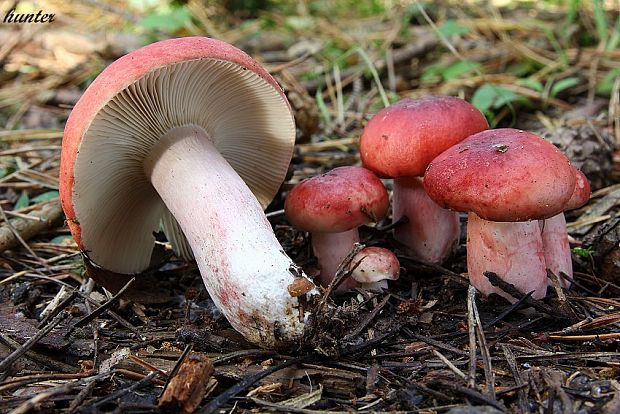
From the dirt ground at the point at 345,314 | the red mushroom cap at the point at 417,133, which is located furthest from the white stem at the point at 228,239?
the red mushroom cap at the point at 417,133

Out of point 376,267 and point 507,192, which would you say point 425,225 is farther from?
point 507,192

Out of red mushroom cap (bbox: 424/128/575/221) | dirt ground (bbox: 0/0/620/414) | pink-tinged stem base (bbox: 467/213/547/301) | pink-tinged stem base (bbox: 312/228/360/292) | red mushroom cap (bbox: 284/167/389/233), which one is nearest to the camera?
dirt ground (bbox: 0/0/620/414)

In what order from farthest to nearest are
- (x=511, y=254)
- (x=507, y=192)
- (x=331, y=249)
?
(x=331, y=249), (x=511, y=254), (x=507, y=192)

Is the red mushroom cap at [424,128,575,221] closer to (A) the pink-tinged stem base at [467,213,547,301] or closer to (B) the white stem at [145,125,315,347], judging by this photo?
(A) the pink-tinged stem base at [467,213,547,301]

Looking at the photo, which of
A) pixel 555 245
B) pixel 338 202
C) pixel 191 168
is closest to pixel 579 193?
pixel 555 245

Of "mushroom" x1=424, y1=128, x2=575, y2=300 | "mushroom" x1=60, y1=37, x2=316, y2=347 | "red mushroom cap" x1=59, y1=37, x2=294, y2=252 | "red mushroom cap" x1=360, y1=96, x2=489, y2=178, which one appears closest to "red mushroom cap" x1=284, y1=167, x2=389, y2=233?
"red mushroom cap" x1=360, y1=96, x2=489, y2=178

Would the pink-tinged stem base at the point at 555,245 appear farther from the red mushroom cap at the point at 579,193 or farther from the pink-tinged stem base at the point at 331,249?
the pink-tinged stem base at the point at 331,249

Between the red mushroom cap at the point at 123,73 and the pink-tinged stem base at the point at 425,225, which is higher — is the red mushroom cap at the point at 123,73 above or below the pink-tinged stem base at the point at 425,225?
above
